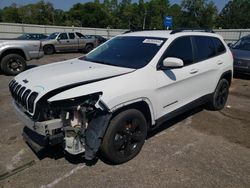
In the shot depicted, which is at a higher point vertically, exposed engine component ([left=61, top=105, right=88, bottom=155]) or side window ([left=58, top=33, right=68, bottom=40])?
exposed engine component ([left=61, top=105, right=88, bottom=155])

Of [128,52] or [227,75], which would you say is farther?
[227,75]

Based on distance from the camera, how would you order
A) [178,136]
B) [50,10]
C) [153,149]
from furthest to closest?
[50,10]
[178,136]
[153,149]

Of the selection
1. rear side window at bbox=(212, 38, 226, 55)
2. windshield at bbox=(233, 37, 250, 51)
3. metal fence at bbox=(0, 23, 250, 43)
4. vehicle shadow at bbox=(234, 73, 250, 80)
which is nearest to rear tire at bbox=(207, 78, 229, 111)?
rear side window at bbox=(212, 38, 226, 55)

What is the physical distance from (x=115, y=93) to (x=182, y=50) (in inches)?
72.9

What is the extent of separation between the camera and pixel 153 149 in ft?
13.3

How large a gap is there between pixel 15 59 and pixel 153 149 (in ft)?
25.1

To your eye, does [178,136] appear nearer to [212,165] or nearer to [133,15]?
[212,165]

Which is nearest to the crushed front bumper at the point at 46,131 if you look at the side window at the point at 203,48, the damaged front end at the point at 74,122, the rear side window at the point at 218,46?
the damaged front end at the point at 74,122

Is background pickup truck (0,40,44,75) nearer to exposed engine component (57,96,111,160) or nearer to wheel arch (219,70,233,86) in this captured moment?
wheel arch (219,70,233,86)

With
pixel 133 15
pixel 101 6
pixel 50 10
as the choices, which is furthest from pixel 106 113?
pixel 101 6

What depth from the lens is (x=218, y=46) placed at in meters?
5.66

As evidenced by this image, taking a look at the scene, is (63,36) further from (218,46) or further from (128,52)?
(128,52)

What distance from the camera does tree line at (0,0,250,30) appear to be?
75625 mm

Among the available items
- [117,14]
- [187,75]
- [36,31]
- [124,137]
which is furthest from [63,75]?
[117,14]
